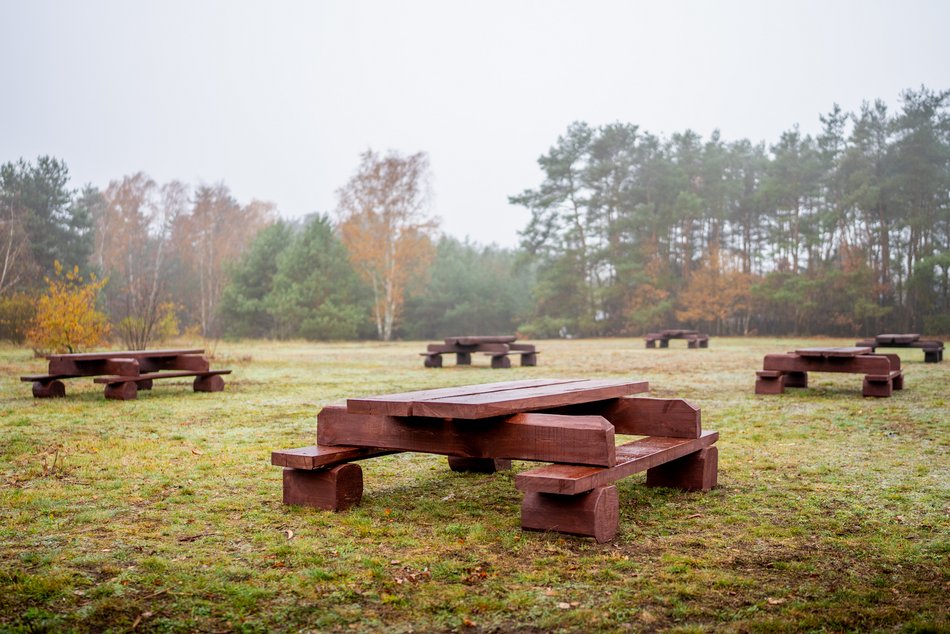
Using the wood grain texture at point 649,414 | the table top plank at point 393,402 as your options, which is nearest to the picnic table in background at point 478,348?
the wood grain texture at point 649,414

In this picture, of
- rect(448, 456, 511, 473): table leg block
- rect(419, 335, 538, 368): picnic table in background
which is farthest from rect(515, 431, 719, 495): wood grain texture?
rect(419, 335, 538, 368): picnic table in background

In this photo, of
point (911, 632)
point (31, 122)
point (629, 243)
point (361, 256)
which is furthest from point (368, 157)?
point (911, 632)

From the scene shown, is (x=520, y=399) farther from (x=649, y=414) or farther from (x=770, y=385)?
(x=770, y=385)

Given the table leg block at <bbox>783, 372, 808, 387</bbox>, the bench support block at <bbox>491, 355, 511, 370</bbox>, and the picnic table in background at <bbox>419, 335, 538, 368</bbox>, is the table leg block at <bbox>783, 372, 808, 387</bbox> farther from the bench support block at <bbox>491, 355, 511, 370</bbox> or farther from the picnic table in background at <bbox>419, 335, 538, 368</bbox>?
the bench support block at <bbox>491, 355, 511, 370</bbox>

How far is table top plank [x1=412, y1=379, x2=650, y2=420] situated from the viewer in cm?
343

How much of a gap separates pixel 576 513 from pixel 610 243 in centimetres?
4148

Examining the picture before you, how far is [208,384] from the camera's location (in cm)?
1062

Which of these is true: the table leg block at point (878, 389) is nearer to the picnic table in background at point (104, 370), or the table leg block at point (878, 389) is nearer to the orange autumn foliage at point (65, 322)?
the picnic table in background at point (104, 370)

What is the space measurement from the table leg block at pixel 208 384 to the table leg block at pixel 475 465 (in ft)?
21.1

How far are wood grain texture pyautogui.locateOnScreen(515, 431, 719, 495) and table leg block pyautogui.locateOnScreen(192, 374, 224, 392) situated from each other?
25.6ft

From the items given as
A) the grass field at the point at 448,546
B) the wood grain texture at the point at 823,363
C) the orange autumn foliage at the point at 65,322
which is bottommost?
the grass field at the point at 448,546

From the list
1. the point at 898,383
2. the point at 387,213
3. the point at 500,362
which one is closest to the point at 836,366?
the point at 898,383


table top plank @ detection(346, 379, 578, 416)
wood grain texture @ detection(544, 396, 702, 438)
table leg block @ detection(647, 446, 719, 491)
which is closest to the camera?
table top plank @ detection(346, 379, 578, 416)

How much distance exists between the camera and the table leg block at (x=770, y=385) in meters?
9.90
